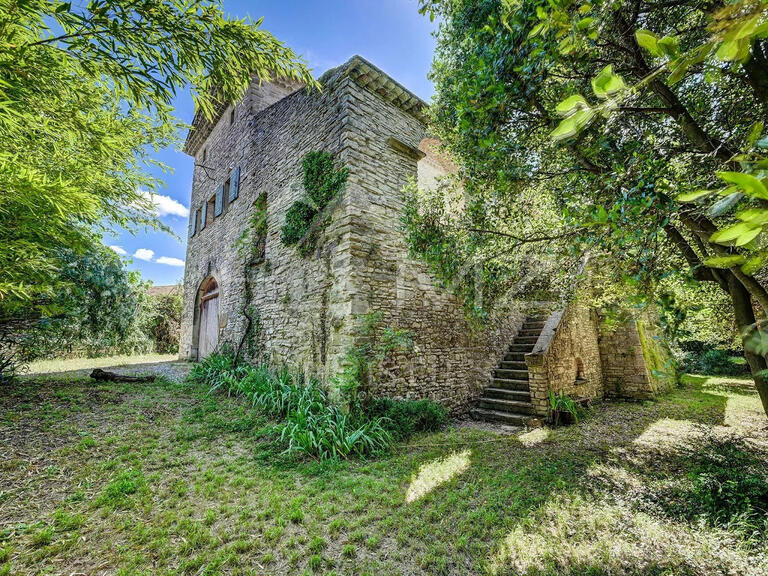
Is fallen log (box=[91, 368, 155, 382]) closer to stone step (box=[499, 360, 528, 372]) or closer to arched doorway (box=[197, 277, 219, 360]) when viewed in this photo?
arched doorway (box=[197, 277, 219, 360])

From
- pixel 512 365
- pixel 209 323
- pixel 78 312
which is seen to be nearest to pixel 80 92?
pixel 78 312

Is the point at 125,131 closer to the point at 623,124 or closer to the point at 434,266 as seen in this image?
the point at 434,266

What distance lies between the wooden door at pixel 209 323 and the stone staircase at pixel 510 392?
23.7 feet

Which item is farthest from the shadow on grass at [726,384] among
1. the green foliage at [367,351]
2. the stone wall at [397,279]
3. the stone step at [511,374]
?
the green foliage at [367,351]

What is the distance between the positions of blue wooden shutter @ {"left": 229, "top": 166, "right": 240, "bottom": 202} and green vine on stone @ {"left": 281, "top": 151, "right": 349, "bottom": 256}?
3443mm

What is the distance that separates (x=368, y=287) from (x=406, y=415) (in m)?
2.09

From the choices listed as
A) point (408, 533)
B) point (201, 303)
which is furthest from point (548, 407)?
point (201, 303)

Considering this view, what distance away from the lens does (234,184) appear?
8844 mm

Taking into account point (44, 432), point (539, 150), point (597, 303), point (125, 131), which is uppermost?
A: point (125, 131)

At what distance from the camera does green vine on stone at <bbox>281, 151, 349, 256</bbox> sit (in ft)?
17.7

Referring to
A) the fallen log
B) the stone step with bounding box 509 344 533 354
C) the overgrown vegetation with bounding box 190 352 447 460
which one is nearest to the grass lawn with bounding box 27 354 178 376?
the fallen log

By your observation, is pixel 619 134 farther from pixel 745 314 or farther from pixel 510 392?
pixel 510 392

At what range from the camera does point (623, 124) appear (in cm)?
311

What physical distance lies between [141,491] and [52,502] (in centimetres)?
64
